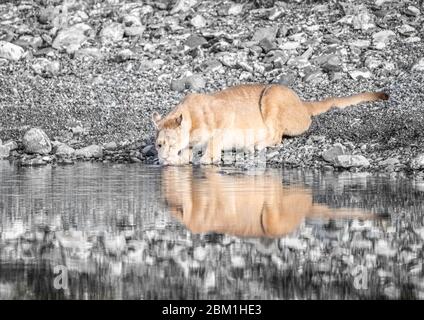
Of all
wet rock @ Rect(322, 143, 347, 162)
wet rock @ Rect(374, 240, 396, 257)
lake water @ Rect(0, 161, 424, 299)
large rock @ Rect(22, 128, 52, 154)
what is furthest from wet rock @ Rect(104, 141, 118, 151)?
wet rock @ Rect(374, 240, 396, 257)

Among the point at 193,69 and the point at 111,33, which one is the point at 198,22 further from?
the point at 193,69

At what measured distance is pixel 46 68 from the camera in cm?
1823

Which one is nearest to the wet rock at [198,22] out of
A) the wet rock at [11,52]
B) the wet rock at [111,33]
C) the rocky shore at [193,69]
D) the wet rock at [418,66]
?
the rocky shore at [193,69]

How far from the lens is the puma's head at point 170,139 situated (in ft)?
42.5

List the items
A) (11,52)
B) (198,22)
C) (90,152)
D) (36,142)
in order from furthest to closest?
(198,22), (11,52), (36,142), (90,152)

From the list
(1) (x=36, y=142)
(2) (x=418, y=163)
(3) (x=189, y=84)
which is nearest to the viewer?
(2) (x=418, y=163)

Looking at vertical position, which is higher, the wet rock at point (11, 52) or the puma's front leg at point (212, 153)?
the wet rock at point (11, 52)

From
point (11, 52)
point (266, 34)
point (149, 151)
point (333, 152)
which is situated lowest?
point (333, 152)

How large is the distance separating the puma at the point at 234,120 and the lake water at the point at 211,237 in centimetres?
183

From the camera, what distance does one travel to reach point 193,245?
721 cm

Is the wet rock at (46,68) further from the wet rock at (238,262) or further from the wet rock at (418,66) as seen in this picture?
the wet rock at (238,262)

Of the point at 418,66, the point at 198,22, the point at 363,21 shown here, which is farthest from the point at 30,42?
the point at 418,66

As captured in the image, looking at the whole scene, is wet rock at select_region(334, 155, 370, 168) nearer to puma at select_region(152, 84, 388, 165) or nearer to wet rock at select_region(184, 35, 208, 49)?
puma at select_region(152, 84, 388, 165)

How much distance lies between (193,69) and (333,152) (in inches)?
224
